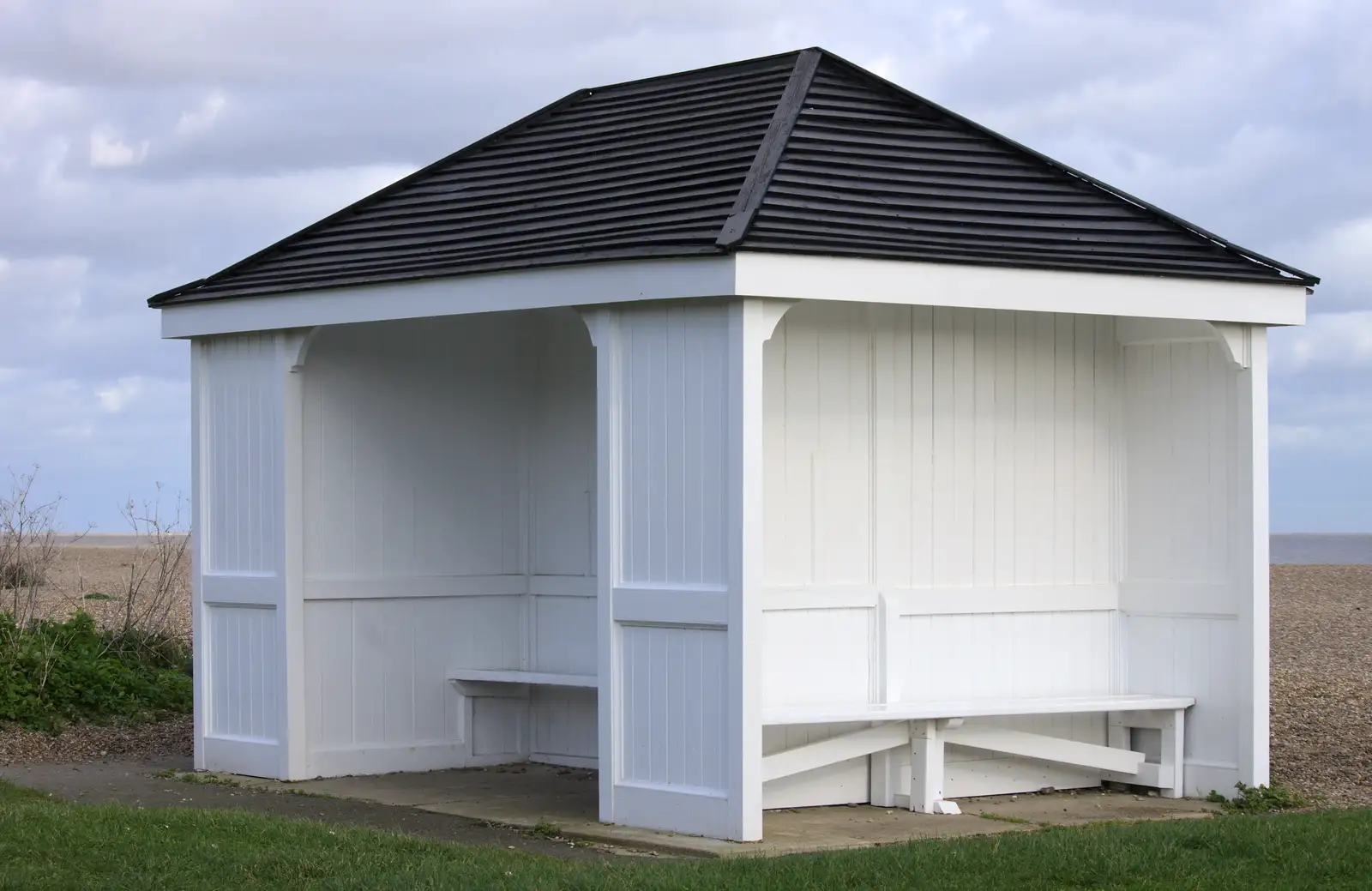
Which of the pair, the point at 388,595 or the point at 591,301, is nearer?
the point at 591,301

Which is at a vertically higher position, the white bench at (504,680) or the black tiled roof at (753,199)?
the black tiled roof at (753,199)

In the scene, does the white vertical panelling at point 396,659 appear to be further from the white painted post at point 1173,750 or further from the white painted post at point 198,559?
the white painted post at point 1173,750

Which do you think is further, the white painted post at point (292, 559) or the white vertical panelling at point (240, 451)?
the white vertical panelling at point (240, 451)

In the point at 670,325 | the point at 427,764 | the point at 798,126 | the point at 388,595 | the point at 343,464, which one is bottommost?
the point at 427,764

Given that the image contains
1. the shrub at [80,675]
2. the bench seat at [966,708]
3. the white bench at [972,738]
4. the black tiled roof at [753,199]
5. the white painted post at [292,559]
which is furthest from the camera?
the shrub at [80,675]

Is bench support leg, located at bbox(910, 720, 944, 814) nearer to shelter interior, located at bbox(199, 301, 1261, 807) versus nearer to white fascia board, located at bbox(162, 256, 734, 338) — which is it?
shelter interior, located at bbox(199, 301, 1261, 807)

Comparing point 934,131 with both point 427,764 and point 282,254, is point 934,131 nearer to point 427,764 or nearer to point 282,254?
point 282,254

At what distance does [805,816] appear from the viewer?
9.84m

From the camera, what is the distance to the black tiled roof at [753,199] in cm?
931

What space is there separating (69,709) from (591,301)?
6682 millimetres

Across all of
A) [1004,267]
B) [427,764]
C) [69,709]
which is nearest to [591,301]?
[1004,267]

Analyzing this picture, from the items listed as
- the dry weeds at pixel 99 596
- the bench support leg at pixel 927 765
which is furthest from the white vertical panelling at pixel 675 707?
the dry weeds at pixel 99 596

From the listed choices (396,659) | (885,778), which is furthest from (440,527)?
(885,778)

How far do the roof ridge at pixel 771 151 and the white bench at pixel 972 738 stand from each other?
2.42 meters
